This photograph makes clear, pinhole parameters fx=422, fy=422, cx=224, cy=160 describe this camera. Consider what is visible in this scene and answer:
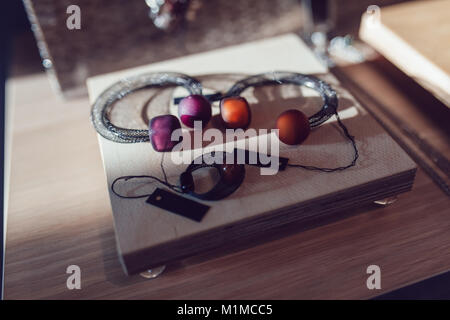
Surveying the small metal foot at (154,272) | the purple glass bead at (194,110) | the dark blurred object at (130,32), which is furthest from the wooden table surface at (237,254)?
the dark blurred object at (130,32)

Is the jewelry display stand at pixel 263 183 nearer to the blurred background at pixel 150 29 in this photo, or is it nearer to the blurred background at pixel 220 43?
the blurred background at pixel 220 43

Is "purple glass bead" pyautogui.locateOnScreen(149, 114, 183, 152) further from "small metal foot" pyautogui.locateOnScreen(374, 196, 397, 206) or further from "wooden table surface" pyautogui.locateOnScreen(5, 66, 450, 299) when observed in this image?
"small metal foot" pyautogui.locateOnScreen(374, 196, 397, 206)

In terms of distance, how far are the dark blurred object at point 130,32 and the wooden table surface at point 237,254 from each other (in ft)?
1.33

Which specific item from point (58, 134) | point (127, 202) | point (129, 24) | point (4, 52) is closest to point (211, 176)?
point (127, 202)

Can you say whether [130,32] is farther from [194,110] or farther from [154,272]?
[154,272]

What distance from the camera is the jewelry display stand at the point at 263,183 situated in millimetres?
679

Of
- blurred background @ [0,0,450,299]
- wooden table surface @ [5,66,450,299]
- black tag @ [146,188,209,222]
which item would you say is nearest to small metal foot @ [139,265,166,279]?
wooden table surface @ [5,66,450,299]

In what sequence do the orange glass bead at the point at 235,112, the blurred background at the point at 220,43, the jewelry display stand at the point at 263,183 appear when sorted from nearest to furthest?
the jewelry display stand at the point at 263,183, the orange glass bead at the point at 235,112, the blurred background at the point at 220,43

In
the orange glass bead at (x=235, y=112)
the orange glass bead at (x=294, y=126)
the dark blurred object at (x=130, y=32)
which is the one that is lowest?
the orange glass bead at (x=294, y=126)

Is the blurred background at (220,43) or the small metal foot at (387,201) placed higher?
the blurred background at (220,43)

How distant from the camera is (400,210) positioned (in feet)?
2.77

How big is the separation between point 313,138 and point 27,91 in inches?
35.8

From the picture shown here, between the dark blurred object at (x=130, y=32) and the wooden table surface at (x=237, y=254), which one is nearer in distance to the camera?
the wooden table surface at (x=237, y=254)

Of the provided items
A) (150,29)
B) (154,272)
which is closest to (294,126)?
(154,272)
